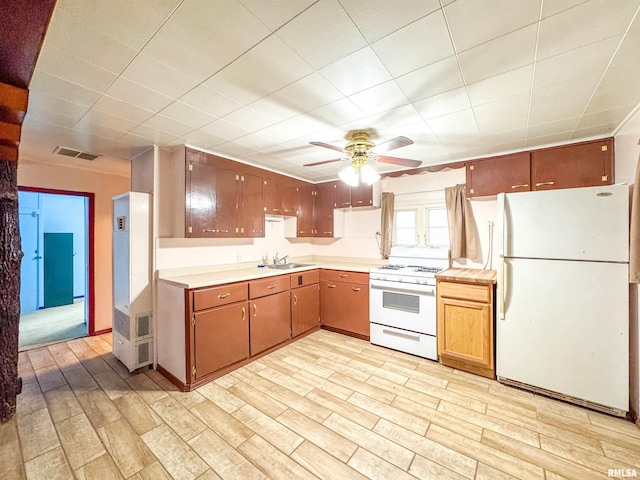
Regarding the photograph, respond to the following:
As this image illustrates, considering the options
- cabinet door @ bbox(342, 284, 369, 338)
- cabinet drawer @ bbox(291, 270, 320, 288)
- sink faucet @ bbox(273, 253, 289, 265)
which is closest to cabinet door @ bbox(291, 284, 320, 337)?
cabinet drawer @ bbox(291, 270, 320, 288)

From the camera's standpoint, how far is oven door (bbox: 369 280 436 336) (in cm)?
308

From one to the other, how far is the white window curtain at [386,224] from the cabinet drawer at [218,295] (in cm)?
218

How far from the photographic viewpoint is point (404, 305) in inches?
129

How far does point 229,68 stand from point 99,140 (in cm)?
209

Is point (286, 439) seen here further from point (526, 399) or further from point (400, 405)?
point (526, 399)

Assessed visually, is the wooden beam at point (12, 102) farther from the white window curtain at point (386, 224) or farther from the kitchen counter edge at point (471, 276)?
the white window curtain at point (386, 224)

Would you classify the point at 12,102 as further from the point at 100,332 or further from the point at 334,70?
the point at 100,332

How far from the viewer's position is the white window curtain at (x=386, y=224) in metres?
4.06

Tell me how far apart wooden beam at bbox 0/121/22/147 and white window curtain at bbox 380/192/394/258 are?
375 centimetres

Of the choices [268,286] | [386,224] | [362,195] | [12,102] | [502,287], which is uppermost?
[362,195]

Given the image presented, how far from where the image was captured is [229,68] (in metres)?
1.59

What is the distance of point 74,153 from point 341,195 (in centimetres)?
347

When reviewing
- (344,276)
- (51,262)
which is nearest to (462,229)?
(344,276)

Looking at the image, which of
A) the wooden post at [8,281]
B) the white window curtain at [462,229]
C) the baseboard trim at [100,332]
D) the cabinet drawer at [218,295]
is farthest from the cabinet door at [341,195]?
the baseboard trim at [100,332]
